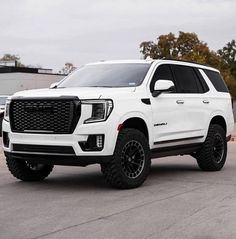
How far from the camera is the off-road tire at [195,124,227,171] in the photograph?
10.4 m

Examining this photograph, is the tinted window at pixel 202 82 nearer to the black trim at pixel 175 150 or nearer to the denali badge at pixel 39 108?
the black trim at pixel 175 150

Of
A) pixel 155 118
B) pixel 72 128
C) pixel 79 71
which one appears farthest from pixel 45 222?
pixel 79 71

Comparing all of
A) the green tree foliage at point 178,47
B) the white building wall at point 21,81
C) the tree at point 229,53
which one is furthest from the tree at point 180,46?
the tree at point 229,53

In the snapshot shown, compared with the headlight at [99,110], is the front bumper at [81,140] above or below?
below

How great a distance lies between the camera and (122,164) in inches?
322

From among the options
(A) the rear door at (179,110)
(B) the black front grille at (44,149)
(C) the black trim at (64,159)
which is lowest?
(C) the black trim at (64,159)

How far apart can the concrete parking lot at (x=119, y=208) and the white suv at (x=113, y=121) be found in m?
0.45

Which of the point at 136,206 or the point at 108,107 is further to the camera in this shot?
the point at 108,107

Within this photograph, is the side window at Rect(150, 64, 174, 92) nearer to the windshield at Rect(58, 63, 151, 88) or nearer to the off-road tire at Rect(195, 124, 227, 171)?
the windshield at Rect(58, 63, 151, 88)

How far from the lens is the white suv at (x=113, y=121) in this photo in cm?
787

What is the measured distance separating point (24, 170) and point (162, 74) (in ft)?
9.13

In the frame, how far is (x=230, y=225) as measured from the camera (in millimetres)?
6039

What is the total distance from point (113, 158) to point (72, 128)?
72 cm

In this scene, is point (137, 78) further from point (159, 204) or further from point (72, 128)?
point (159, 204)
